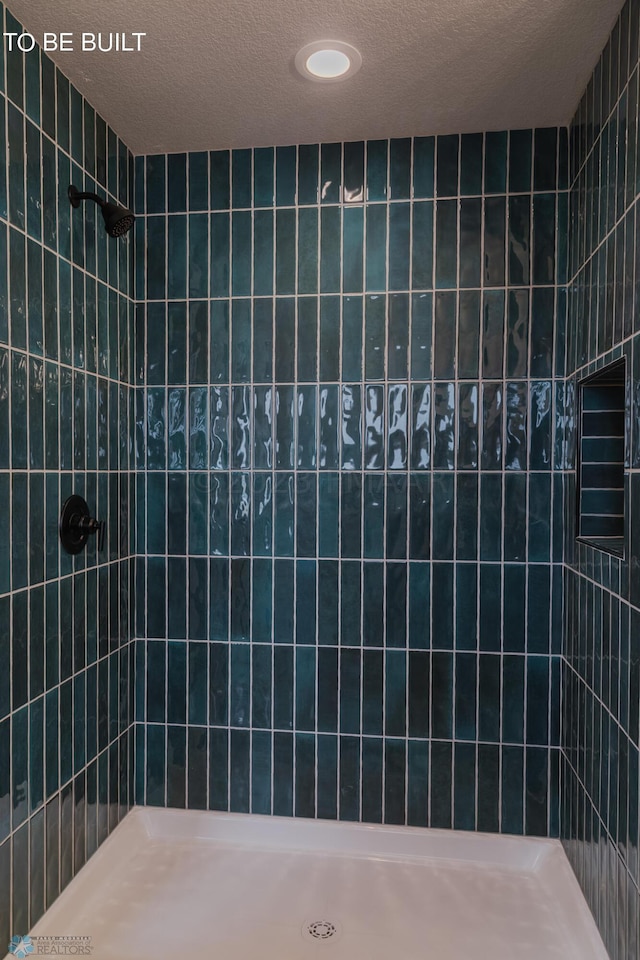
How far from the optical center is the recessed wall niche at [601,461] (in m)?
1.80

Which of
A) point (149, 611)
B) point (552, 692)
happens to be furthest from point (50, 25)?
point (552, 692)

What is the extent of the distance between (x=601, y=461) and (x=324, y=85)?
1324mm

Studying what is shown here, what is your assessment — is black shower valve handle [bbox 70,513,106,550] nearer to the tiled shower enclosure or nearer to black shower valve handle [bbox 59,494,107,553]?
black shower valve handle [bbox 59,494,107,553]

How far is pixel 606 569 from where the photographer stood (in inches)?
61.3

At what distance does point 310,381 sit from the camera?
2.09 meters

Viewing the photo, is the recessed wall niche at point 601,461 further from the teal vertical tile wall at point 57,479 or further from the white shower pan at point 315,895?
the teal vertical tile wall at point 57,479

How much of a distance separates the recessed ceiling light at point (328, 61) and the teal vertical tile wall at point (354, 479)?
373mm

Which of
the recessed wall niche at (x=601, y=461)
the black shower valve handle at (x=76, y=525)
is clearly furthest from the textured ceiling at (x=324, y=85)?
the black shower valve handle at (x=76, y=525)

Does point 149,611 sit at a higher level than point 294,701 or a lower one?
higher

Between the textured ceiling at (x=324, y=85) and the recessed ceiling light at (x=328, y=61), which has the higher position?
the textured ceiling at (x=324, y=85)

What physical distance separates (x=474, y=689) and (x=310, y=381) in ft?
3.72

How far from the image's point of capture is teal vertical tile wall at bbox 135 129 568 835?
6.61 feet

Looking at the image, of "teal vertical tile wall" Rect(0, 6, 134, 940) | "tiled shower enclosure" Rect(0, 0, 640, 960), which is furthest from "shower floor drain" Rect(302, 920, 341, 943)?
"teal vertical tile wall" Rect(0, 6, 134, 940)

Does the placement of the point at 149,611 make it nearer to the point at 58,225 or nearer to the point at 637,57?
the point at 58,225
